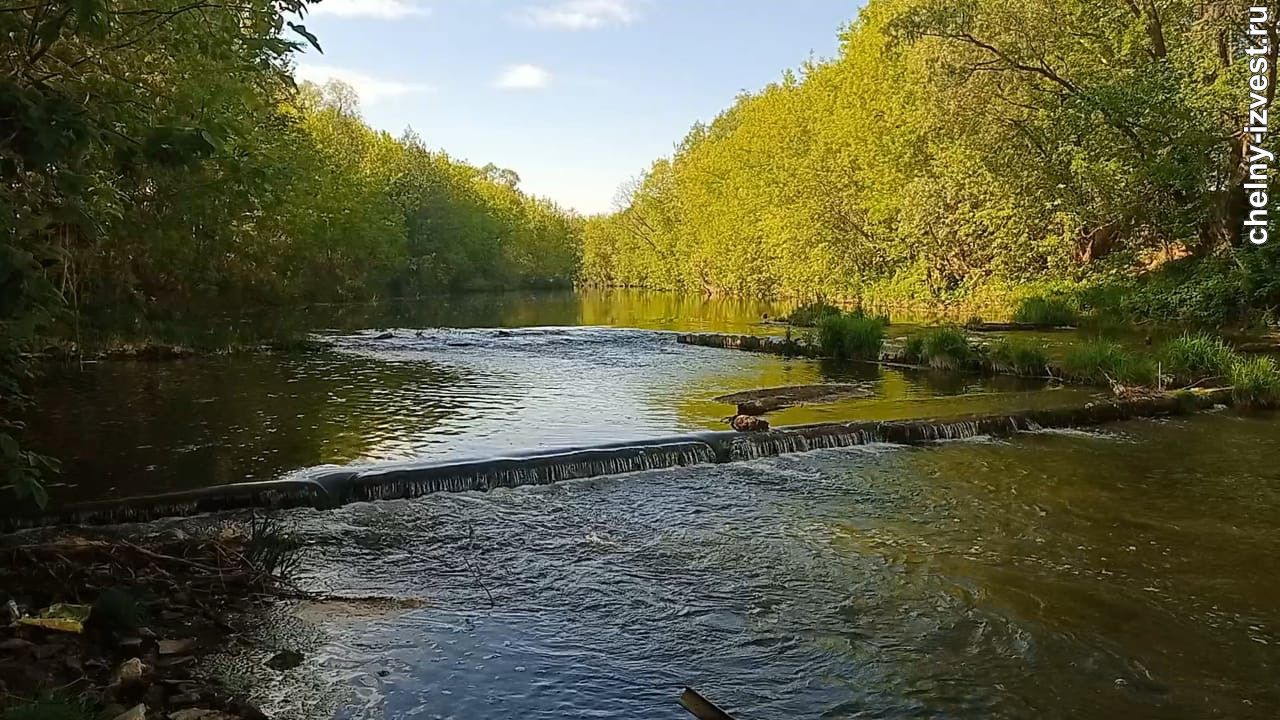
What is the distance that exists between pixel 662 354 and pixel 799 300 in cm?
3134

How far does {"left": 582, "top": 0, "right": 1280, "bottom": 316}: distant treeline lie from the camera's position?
2659cm

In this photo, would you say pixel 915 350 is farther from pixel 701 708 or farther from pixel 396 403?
pixel 701 708

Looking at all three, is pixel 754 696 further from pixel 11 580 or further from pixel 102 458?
pixel 102 458

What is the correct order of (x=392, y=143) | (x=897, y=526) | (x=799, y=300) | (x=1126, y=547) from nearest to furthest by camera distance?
(x=1126, y=547) → (x=897, y=526) → (x=799, y=300) → (x=392, y=143)

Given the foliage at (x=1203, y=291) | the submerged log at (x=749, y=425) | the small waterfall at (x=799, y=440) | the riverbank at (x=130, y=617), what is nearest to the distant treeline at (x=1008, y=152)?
the foliage at (x=1203, y=291)

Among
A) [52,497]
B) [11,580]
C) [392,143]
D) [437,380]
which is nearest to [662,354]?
[437,380]

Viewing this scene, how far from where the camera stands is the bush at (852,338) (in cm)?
2372

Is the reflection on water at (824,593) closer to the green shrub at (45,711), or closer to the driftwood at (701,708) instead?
the driftwood at (701,708)

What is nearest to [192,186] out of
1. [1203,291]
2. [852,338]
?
[852,338]

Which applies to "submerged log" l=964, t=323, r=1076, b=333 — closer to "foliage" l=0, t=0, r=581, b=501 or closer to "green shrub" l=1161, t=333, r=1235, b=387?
"green shrub" l=1161, t=333, r=1235, b=387

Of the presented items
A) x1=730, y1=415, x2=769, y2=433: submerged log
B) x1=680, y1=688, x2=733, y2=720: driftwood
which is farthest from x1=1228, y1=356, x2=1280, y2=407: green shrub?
x1=680, y1=688, x2=733, y2=720: driftwood

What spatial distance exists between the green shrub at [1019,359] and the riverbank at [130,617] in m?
16.2

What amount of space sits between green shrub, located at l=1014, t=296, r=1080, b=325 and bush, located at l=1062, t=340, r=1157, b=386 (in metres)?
11.2

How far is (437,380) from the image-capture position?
2041 cm
